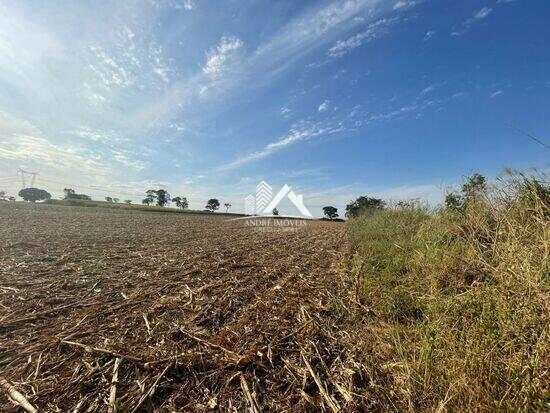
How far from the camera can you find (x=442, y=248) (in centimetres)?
582

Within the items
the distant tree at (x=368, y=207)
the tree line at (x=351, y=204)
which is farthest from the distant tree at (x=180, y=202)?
the distant tree at (x=368, y=207)

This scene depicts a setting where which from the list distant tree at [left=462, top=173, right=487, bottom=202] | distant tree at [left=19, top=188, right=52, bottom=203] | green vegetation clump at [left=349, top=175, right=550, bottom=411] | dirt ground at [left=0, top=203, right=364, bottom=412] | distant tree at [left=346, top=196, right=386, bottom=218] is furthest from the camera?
distant tree at [left=19, top=188, right=52, bottom=203]

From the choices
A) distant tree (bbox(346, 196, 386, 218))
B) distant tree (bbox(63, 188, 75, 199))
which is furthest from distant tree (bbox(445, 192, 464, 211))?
distant tree (bbox(63, 188, 75, 199))

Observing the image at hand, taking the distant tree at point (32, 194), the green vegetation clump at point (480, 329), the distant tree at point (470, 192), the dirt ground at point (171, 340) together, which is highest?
the distant tree at point (32, 194)

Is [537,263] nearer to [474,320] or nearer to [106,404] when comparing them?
[474,320]

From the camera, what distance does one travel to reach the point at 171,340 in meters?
3.37

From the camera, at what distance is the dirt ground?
8.07 feet

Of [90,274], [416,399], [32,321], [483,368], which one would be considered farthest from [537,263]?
[90,274]

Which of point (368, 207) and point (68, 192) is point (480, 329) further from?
point (68, 192)

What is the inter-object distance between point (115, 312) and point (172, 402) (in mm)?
2247

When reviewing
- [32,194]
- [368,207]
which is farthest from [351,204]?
[32,194]

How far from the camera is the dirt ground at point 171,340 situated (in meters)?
2.46

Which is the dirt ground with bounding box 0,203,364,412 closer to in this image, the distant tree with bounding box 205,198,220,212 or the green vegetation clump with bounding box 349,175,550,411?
the green vegetation clump with bounding box 349,175,550,411

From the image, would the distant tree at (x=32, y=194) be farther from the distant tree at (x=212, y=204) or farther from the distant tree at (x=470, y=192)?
the distant tree at (x=470, y=192)
